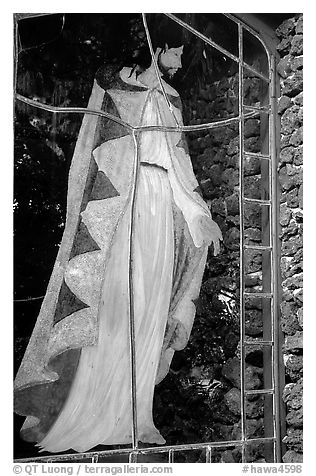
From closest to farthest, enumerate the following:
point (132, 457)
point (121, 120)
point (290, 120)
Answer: point (132, 457) → point (121, 120) → point (290, 120)

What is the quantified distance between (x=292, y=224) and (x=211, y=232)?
0.35 meters

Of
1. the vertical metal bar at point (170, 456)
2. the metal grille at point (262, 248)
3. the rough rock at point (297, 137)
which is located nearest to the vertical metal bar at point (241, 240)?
the metal grille at point (262, 248)

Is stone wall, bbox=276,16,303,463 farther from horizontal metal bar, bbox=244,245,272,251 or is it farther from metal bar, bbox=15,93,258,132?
metal bar, bbox=15,93,258,132

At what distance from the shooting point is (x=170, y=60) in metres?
3.24

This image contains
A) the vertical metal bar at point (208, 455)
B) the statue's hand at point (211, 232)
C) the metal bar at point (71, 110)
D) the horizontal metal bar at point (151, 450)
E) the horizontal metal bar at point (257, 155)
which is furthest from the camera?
the horizontal metal bar at point (257, 155)

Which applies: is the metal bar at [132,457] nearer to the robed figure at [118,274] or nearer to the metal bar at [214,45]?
the robed figure at [118,274]

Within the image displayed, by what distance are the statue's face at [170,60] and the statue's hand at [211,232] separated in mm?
626

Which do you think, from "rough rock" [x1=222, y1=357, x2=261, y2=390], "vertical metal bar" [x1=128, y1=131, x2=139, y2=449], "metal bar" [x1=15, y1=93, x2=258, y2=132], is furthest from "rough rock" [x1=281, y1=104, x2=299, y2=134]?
"rough rock" [x1=222, y1=357, x2=261, y2=390]

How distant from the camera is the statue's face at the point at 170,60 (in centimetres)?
322

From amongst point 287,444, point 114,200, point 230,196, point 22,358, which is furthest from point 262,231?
point 22,358

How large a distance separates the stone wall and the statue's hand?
0.94 feet

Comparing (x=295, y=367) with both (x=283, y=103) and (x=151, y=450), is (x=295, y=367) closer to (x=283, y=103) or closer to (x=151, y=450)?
(x=151, y=450)

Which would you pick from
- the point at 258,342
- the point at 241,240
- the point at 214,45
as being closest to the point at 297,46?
the point at 214,45

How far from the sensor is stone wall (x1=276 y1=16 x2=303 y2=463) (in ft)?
10.7
